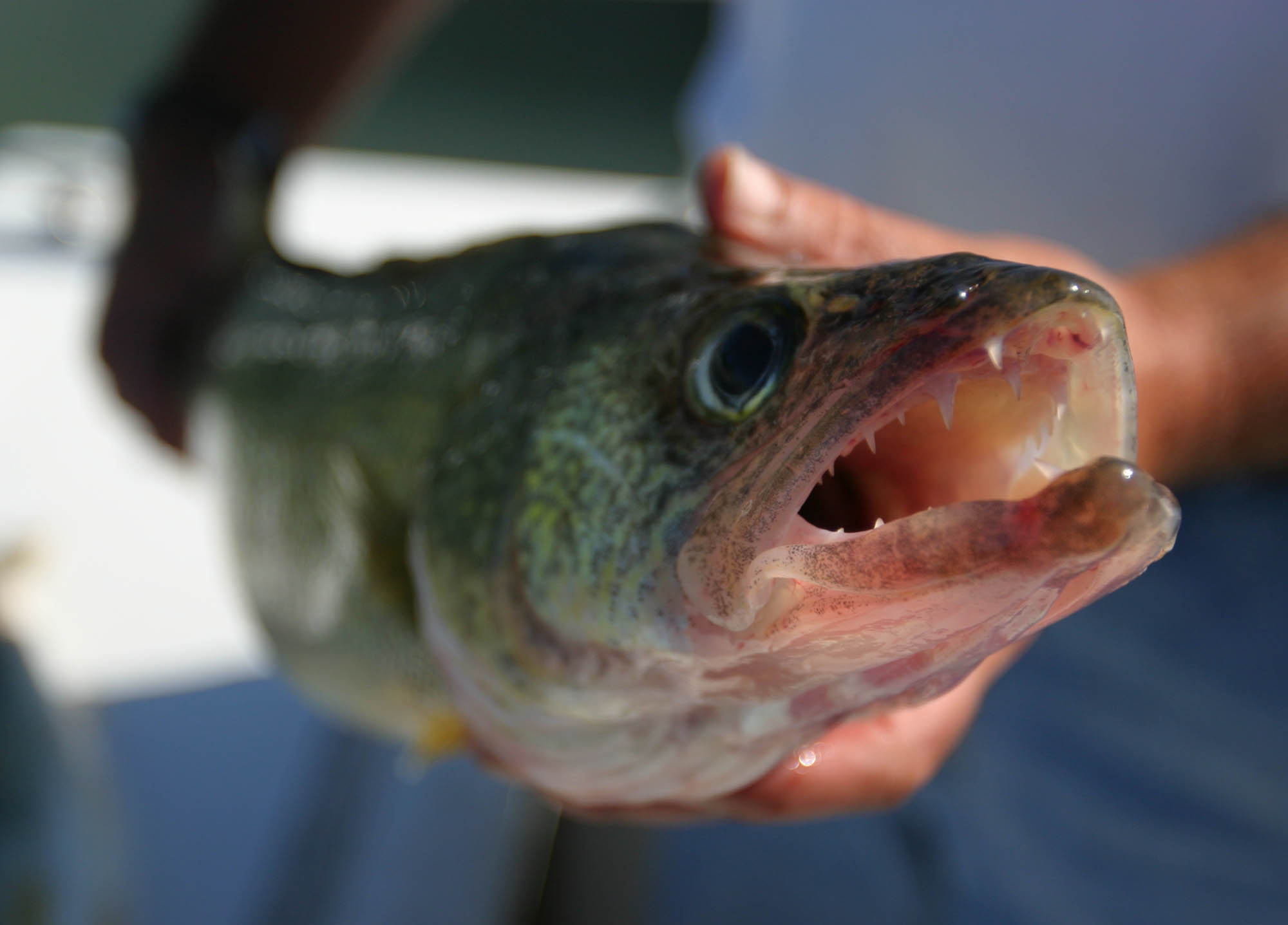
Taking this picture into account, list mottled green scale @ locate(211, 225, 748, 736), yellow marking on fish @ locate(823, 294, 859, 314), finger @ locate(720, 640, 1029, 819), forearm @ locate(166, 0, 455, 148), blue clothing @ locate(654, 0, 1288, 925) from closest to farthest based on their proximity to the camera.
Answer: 1. yellow marking on fish @ locate(823, 294, 859, 314)
2. mottled green scale @ locate(211, 225, 748, 736)
3. finger @ locate(720, 640, 1029, 819)
4. blue clothing @ locate(654, 0, 1288, 925)
5. forearm @ locate(166, 0, 455, 148)

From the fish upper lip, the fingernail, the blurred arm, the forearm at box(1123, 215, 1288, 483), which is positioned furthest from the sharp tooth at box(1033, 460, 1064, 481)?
the blurred arm

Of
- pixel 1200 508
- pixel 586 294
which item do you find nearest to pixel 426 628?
pixel 586 294

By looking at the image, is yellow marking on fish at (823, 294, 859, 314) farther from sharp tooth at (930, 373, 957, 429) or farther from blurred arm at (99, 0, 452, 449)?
blurred arm at (99, 0, 452, 449)

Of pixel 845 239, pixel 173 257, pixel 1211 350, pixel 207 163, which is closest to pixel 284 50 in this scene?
pixel 207 163

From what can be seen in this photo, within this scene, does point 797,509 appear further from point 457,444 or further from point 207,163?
point 207,163

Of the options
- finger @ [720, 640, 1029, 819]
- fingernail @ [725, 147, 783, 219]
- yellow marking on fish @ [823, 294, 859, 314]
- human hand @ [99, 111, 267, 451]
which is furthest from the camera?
human hand @ [99, 111, 267, 451]

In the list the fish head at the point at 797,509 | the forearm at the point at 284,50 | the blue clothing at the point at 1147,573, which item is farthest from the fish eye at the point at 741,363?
the forearm at the point at 284,50

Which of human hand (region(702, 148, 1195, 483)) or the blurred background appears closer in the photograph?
human hand (region(702, 148, 1195, 483))

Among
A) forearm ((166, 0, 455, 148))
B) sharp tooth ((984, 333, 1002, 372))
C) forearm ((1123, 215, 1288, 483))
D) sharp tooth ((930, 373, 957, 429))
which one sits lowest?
forearm ((166, 0, 455, 148))
